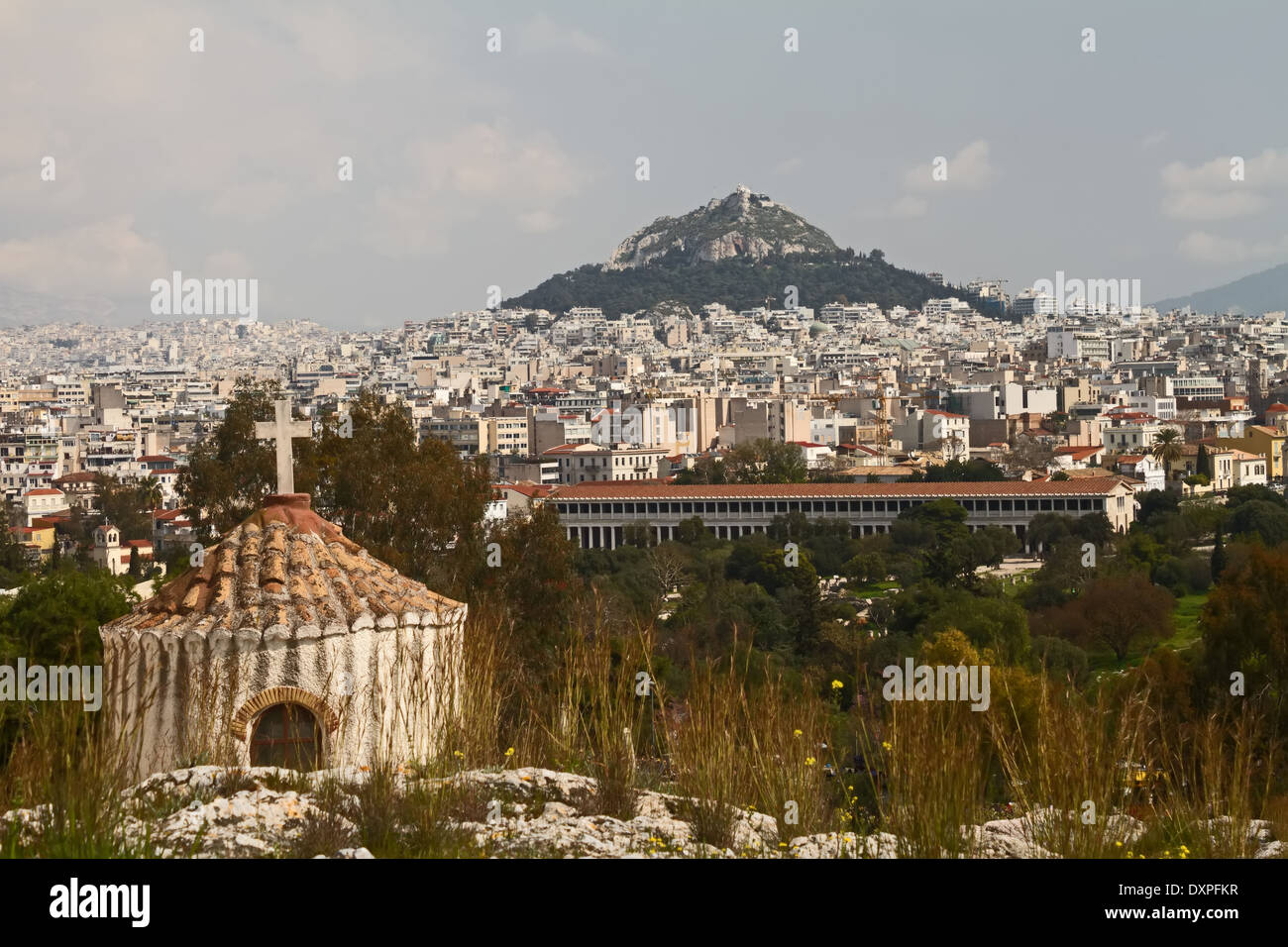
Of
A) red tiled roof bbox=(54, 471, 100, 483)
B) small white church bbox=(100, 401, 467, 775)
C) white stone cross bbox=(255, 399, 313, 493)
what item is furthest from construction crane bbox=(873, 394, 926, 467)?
small white church bbox=(100, 401, 467, 775)

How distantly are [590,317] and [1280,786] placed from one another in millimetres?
175726

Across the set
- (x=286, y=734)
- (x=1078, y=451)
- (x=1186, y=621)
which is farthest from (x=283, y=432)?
(x=1078, y=451)

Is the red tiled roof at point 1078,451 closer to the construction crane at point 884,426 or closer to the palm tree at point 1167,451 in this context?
the palm tree at point 1167,451

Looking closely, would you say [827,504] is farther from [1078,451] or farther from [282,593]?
[282,593]

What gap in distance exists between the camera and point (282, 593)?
713 cm

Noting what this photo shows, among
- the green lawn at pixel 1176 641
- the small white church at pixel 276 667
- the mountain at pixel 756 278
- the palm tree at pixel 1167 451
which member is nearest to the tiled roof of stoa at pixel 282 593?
the small white church at pixel 276 667

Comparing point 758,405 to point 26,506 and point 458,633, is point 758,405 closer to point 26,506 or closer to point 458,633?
point 26,506

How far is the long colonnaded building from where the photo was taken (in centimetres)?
5578

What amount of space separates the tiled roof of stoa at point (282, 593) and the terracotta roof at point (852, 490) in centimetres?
5005

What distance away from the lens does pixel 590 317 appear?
185500 millimetres

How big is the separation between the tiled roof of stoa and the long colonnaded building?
4755 centimetres

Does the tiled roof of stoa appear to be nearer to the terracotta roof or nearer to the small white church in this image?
the small white church

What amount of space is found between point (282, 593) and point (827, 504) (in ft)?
168
